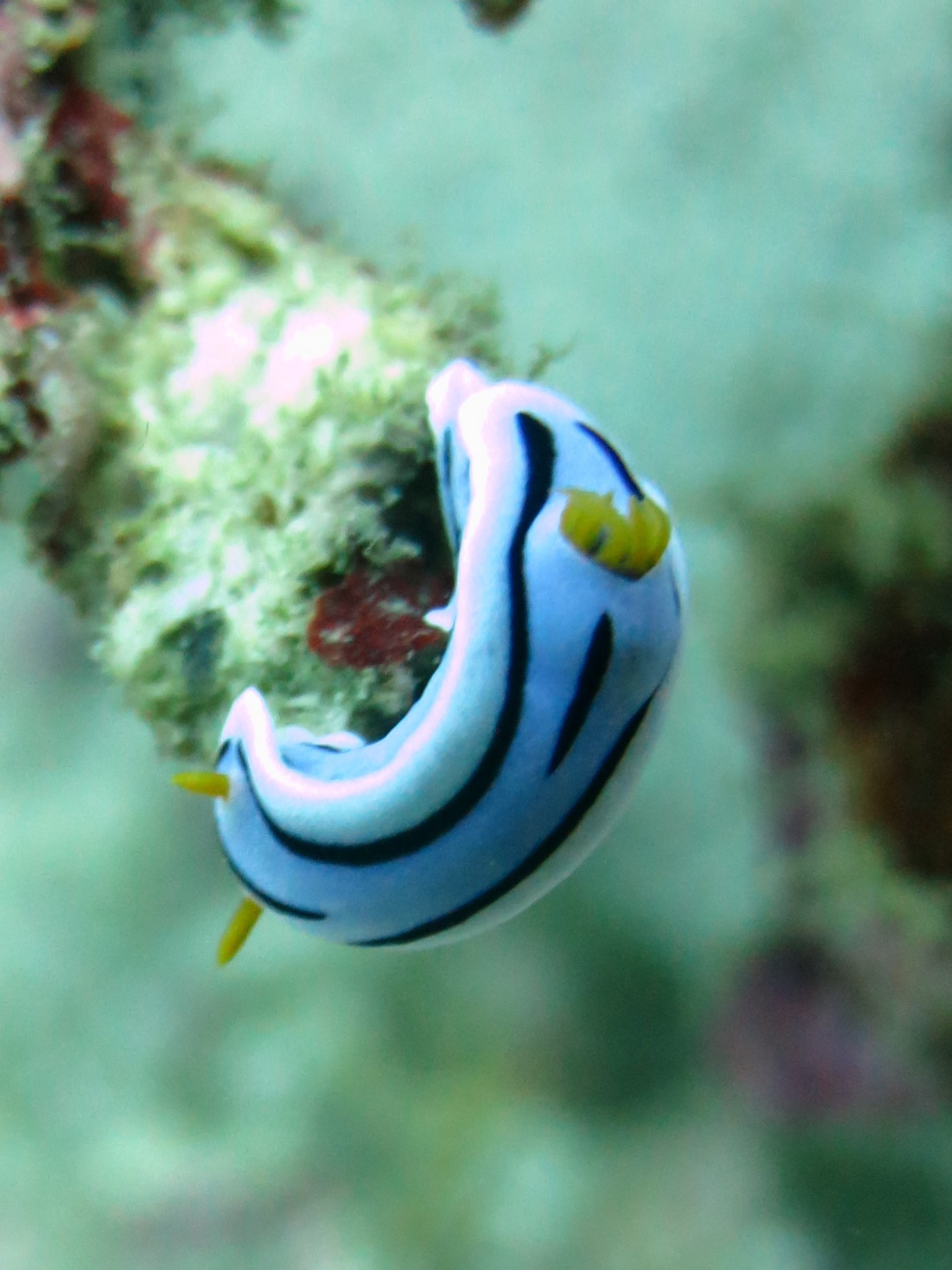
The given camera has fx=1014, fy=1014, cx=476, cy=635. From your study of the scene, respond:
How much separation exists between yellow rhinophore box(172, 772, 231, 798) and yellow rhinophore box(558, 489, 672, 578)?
740 millimetres

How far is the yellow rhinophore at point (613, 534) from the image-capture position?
1.64 meters

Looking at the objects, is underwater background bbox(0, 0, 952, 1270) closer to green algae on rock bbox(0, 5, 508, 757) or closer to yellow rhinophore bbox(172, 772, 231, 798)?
green algae on rock bbox(0, 5, 508, 757)

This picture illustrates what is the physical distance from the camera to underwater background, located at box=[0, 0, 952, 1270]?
369 centimetres

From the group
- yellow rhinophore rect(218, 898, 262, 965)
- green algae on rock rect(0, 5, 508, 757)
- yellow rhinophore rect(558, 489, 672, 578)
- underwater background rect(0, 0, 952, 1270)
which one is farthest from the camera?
underwater background rect(0, 0, 952, 1270)

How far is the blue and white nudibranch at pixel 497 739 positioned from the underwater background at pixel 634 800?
140 cm

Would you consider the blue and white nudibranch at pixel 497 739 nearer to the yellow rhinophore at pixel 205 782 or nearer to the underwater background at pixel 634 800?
the yellow rhinophore at pixel 205 782

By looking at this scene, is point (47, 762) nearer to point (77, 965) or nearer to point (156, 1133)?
point (77, 965)

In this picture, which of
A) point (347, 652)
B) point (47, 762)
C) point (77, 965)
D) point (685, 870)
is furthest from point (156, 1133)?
point (347, 652)

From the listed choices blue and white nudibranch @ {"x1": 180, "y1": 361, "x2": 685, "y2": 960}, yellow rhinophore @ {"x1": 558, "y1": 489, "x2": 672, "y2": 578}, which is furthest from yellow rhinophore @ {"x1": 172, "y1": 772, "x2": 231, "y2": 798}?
yellow rhinophore @ {"x1": 558, "y1": 489, "x2": 672, "y2": 578}

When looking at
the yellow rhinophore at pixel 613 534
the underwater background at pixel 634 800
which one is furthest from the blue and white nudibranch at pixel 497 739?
the underwater background at pixel 634 800

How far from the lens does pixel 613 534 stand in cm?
164

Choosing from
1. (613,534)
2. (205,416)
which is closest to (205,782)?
(613,534)

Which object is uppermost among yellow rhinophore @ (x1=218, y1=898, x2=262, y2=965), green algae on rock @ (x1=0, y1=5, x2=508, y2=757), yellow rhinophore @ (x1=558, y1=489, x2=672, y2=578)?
green algae on rock @ (x1=0, y1=5, x2=508, y2=757)

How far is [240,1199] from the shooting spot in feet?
11.8
